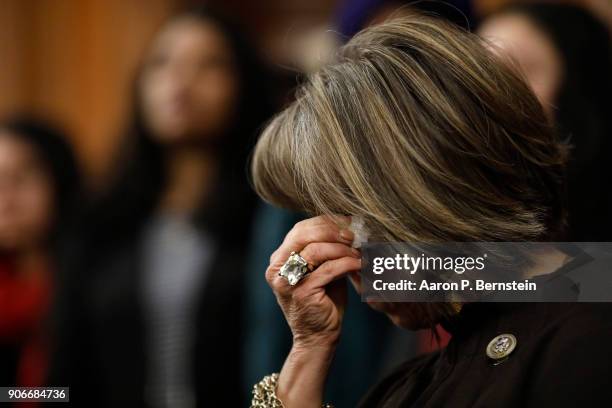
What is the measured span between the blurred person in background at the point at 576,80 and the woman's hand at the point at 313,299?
69cm

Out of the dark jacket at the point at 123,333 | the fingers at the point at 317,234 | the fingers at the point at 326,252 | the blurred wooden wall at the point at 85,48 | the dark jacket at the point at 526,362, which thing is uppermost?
the blurred wooden wall at the point at 85,48

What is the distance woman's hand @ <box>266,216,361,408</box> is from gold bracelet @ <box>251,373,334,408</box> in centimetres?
1

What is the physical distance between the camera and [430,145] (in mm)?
1387

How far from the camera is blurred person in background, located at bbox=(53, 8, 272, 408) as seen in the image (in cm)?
264

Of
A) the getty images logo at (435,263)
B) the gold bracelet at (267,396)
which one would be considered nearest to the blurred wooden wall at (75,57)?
the gold bracelet at (267,396)

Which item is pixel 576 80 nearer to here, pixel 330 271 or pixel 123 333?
pixel 330 271

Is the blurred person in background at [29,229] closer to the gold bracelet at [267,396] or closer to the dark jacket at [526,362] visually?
the gold bracelet at [267,396]

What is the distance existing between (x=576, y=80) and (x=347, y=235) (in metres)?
1.05

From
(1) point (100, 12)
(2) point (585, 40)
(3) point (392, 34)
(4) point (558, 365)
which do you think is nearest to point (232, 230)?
(2) point (585, 40)

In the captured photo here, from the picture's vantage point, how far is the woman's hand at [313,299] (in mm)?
1493

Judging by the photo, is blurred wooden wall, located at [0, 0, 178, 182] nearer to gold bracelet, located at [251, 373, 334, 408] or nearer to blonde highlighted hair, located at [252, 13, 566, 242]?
gold bracelet, located at [251, 373, 334, 408]

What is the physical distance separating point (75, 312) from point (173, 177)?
1.66 feet

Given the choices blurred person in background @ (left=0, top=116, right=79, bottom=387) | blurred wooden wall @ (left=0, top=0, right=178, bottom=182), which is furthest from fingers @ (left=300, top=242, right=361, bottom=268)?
blurred wooden wall @ (left=0, top=0, right=178, bottom=182)

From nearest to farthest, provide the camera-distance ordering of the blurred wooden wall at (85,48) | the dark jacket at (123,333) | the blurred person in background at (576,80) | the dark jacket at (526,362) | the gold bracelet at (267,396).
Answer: the dark jacket at (526,362)
the gold bracelet at (267,396)
the blurred person in background at (576,80)
the dark jacket at (123,333)
the blurred wooden wall at (85,48)
